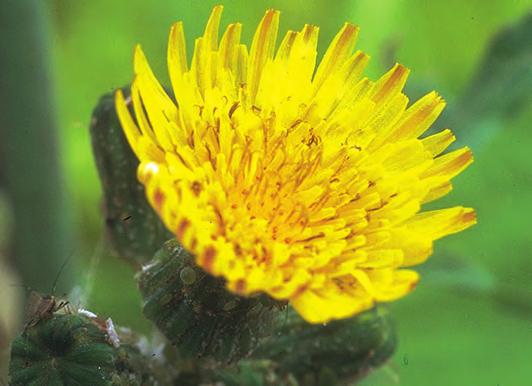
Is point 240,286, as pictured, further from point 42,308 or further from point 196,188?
point 42,308

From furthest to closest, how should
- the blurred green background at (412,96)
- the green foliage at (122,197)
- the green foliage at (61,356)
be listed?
1. the blurred green background at (412,96)
2. the green foliage at (122,197)
3. the green foliage at (61,356)

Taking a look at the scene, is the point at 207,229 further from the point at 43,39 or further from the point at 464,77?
the point at 464,77

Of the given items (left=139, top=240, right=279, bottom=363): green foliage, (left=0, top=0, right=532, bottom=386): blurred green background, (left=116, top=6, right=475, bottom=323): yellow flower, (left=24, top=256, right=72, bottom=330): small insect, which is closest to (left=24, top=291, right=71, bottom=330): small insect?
(left=24, top=256, right=72, bottom=330): small insect

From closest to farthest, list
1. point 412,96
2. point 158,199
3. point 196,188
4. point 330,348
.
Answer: point 158,199 → point 196,188 → point 330,348 → point 412,96

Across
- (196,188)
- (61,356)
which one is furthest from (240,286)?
(61,356)

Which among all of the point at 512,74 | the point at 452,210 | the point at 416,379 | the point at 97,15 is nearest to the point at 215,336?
the point at 452,210

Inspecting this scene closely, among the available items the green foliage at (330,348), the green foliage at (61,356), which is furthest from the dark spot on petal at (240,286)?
the green foliage at (330,348)

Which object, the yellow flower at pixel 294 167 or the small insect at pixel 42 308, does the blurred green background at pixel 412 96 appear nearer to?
the small insect at pixel 42 308
